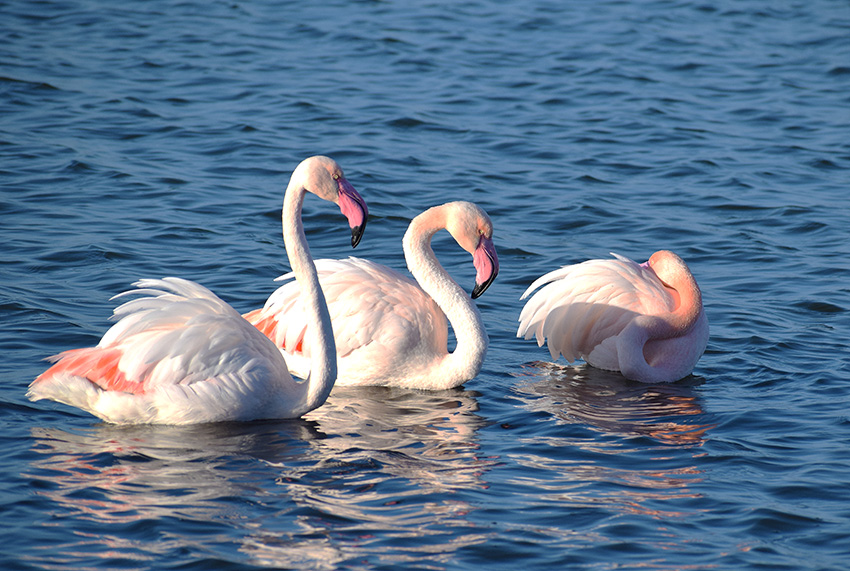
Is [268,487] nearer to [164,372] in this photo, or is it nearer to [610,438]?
[164,372]

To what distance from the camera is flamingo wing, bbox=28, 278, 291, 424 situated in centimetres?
585

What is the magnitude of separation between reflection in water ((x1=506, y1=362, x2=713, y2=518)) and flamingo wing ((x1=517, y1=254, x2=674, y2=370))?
0.65ft

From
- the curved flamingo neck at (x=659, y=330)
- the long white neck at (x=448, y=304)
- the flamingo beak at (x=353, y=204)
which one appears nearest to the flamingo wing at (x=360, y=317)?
the long white neck at (x=448, y=304)

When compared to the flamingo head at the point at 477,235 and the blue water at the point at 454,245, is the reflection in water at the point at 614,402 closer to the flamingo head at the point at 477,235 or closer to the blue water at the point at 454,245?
the blue water at the point at 454,245

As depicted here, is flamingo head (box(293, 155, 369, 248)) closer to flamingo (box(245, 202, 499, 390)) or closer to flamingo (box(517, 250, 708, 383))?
flamingo (box(245, 202, 499, 390))

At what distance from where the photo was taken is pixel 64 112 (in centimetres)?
1228

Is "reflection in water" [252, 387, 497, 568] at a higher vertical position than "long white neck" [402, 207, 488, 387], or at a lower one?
lower

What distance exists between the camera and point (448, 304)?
705 centimetres

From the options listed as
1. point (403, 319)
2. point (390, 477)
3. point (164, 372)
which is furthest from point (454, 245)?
point (390, 477)

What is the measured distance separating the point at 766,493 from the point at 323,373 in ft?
7.72

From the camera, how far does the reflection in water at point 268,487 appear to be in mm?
4816

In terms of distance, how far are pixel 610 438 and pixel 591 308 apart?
55.7 inches

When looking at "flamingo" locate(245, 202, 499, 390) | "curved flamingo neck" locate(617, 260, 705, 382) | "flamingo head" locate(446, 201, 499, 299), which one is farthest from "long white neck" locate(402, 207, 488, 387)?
"curved flamingo neck" locate(617, 260, 705, 382)

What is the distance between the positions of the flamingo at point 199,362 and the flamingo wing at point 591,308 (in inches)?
68.7
